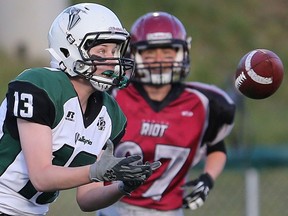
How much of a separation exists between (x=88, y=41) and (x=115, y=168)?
0.68 m

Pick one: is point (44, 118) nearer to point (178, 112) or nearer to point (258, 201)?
point (178, 112)

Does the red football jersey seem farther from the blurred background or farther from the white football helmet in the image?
the blurred background

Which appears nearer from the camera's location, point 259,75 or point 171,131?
point 259,75

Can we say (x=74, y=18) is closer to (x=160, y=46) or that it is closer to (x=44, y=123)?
(x=44, y=123)

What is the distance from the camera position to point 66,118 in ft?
14.6

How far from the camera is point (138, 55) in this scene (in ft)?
20.5

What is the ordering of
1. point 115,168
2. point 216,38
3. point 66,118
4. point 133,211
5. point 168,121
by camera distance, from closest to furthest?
point 115,168, point 66,118, point 133,211, point 168,121, point 216,38

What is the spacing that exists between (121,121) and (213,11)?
12735 mm

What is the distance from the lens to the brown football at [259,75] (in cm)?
513

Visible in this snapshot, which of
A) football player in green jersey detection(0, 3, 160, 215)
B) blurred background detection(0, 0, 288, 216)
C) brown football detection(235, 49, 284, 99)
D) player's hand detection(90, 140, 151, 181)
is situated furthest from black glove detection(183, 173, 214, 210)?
blurred background detection(0, 0, 288, 216)

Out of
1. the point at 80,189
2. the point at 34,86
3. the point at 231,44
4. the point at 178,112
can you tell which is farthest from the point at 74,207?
the point at 231,44

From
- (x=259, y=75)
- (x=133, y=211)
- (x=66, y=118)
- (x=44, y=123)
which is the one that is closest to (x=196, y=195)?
(x=133, y=211)

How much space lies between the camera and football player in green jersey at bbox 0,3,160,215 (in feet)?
14.0

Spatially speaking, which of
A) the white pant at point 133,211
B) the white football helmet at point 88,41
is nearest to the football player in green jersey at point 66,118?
the white football helmet at point 88,41
